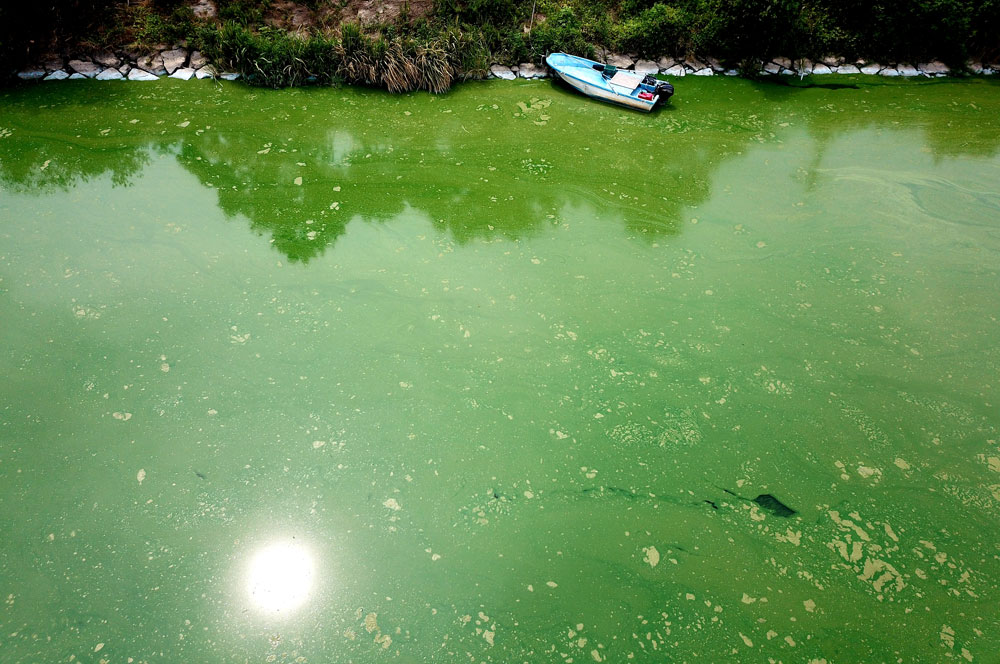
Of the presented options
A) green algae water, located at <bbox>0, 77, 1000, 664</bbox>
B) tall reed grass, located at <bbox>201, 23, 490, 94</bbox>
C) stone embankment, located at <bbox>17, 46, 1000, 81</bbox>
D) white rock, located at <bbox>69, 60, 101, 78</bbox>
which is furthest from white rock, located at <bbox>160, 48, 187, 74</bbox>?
green algae water, located at <bbox>0, 77, 1000, 664</bbox>

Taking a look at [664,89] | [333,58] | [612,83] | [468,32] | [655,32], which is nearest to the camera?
[664,89]

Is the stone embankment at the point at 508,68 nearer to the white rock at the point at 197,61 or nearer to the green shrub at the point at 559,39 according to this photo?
the white rock at the point at 197,61

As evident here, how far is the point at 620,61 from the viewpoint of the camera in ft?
17.7

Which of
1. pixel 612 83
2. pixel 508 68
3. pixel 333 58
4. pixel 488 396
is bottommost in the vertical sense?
pixel 488 396

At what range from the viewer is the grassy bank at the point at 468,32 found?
4797 millimetres

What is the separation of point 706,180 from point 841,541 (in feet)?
8.39

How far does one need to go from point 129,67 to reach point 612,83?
152 inches

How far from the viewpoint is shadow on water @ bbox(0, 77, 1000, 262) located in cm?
374

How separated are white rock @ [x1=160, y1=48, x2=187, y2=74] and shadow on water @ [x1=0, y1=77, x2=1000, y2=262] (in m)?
0.28

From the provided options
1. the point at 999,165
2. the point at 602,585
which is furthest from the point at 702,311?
the point at 999,165

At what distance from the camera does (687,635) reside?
78.5 inches

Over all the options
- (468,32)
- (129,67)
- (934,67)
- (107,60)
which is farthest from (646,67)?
(107,60)

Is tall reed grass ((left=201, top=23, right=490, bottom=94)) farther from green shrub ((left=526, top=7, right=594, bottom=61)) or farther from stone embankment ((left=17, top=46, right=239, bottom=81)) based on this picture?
green shrub ((left=526, top=7, right=594, bottom=61))

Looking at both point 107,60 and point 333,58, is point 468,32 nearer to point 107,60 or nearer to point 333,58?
point 333,58
